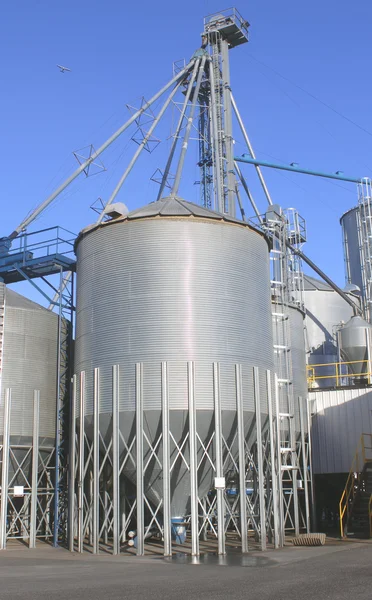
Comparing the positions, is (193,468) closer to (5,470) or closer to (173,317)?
(173,317)

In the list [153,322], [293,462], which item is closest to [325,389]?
[293,462]

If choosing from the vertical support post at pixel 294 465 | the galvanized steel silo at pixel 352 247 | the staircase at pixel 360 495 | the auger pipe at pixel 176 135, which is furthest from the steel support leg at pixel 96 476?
the galvanized steel silo at pixel 352 247

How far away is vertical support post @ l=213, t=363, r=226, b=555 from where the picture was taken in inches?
864

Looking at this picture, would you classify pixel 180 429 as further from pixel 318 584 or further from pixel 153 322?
pixel 318 584

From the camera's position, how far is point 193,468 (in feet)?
72.7

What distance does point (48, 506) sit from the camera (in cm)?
2888

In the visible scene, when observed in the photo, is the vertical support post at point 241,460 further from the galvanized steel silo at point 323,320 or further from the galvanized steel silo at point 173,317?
the galvanized steel silo at point 323,320

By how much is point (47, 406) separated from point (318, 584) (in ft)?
56.0

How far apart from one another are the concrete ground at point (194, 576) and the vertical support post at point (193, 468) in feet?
3.02

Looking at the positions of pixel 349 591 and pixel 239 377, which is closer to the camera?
pixel 349 591

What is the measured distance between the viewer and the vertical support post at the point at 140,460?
22.1 m

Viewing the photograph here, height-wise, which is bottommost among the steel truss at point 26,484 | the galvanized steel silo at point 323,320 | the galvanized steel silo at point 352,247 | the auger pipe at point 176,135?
the steel truss at point 26,484

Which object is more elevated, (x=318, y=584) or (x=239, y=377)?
(x=239, y=377)

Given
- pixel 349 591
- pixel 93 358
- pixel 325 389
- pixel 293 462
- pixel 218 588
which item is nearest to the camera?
pixel 349 591
